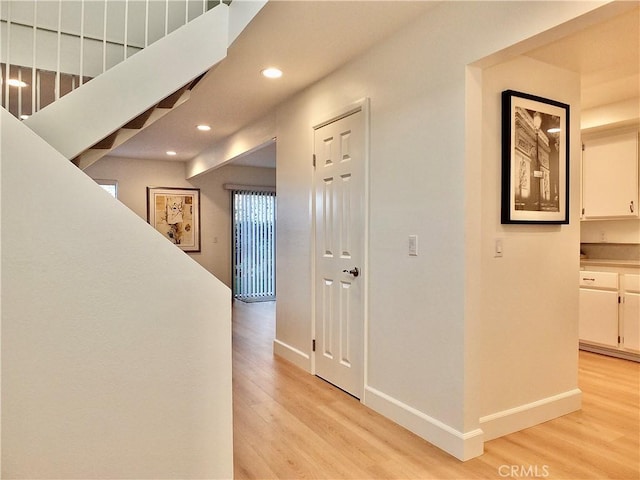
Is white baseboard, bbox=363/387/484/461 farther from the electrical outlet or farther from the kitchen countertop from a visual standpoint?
the kitchen countertop

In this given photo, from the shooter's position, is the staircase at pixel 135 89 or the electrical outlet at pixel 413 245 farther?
the electrical outlet at pixel 413 245

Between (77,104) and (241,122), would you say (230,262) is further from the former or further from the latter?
(77,104)

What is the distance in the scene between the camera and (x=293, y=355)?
3.78 m

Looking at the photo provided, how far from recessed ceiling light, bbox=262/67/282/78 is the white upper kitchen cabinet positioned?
3353 mm

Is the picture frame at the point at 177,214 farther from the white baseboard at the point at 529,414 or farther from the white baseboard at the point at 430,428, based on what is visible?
the white baseboard at the point at 529,414

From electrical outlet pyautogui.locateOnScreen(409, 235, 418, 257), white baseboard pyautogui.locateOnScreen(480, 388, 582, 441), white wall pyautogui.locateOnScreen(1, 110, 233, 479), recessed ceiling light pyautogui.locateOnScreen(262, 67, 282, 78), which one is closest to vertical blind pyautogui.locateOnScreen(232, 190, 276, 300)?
recessed ceiling light pyautogui.locateOnScreen(262, 67, 282, 78)

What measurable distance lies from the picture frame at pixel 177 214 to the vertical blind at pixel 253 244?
71 centimetres

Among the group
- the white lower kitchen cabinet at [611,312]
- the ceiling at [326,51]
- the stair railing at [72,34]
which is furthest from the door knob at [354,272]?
the white lower kitchen cabinet at [611,312]

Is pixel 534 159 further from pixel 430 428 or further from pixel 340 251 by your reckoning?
pixel 430 428

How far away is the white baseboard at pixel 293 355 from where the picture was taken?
3567 mm

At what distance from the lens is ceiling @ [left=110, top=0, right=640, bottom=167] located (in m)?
2.27

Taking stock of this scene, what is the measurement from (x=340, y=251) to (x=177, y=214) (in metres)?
4.99

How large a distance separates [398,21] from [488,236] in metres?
1.34

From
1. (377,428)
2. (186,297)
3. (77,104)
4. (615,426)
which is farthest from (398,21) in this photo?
(615,426)
